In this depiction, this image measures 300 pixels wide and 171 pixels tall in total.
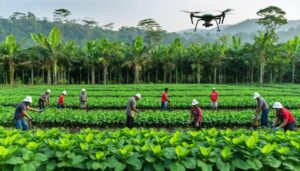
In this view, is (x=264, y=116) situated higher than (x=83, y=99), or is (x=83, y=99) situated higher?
(x=83, y=99)

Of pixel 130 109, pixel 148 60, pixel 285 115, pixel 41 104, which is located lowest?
pixel 41 104

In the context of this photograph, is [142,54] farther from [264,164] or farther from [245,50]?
[264,164]

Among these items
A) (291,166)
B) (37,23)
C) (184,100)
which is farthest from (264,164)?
(37,23)

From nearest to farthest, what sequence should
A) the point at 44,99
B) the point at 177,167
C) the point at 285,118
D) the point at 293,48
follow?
1. the point at 177,167
2. the point at 285,118
3. the point at 44,99
4. the point at 293,48

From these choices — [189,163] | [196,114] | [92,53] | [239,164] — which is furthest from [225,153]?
[92,53]

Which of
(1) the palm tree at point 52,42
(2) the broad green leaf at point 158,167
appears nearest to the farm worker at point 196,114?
(2) the broad green leaf at point 158,167

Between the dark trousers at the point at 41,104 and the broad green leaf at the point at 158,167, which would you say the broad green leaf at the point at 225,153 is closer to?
the broad green leaf at the point at 158,167

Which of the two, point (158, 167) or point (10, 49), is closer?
point (158, 167)

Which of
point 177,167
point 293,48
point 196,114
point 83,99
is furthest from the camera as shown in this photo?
point 293,48

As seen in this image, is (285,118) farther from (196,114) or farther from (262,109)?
(262,109)
